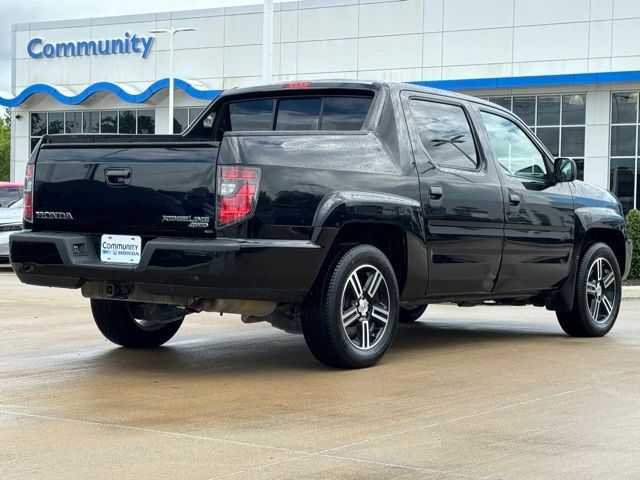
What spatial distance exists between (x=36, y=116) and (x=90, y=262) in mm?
47897

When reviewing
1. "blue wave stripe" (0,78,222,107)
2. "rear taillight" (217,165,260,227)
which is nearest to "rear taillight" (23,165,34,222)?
"rear taillight" (217,165,260,227)

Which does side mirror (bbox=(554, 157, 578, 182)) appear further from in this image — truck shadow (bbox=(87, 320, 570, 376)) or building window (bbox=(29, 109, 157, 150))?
building window (bbox=(29, 109, 157, 150))

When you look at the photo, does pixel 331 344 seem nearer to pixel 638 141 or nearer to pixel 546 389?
pixel 546 389

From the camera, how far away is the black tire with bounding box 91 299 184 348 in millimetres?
8477

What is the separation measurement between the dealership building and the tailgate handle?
33081 mm

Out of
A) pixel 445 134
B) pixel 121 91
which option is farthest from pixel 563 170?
pixel 121 91

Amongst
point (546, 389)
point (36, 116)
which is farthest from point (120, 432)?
point (36, 116)

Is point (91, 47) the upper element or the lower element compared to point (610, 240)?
upper

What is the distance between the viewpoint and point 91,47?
51.6 meters

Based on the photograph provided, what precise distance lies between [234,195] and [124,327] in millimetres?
2137

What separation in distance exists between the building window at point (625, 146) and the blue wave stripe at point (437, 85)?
122 centimetres

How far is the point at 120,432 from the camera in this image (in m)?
5.60

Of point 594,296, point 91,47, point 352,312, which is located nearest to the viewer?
point 352,312

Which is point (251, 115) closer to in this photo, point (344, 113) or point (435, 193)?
point (344, 113)
